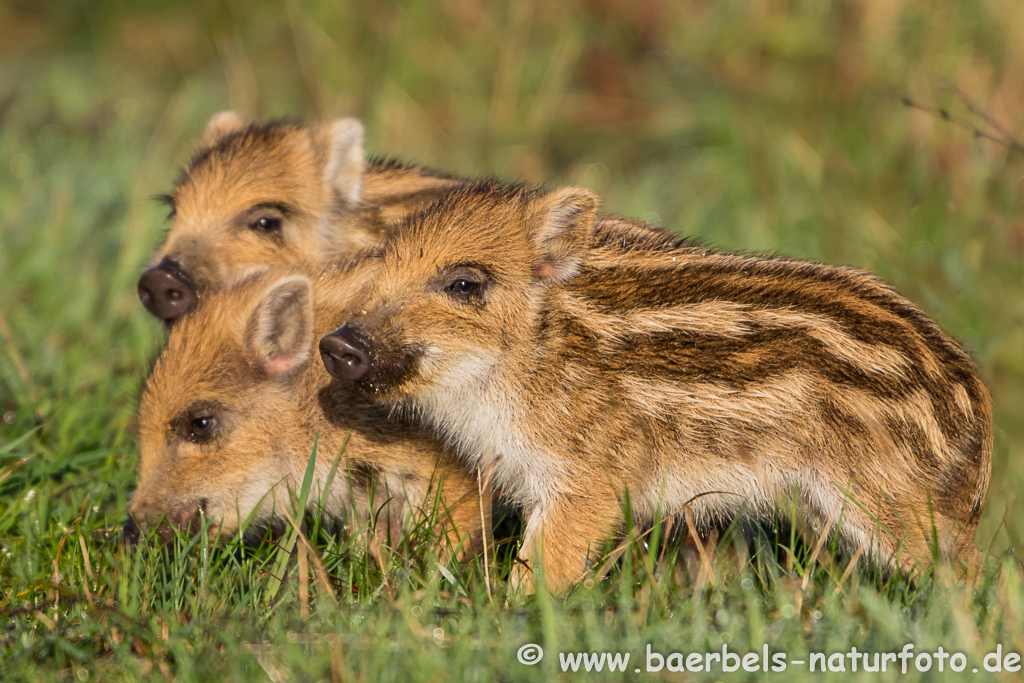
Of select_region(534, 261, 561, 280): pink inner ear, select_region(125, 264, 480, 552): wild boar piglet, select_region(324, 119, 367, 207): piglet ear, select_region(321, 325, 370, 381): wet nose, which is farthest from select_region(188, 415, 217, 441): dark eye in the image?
select_region(324, 119, 367, 207): piglet ear

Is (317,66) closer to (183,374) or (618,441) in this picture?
(183,374)

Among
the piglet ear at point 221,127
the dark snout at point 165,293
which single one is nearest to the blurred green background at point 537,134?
the dark snout at point 165,293

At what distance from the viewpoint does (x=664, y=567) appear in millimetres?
3840

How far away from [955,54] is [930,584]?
5547 mm

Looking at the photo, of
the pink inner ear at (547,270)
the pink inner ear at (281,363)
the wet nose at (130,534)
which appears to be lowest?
the wet nose at (130,534)

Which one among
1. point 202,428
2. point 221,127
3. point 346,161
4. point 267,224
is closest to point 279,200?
point 267,224

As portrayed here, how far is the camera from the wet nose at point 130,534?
166 inches

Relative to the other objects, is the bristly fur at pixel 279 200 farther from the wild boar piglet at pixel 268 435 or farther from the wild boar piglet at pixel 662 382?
the wild boar piglet at pixel 662 382

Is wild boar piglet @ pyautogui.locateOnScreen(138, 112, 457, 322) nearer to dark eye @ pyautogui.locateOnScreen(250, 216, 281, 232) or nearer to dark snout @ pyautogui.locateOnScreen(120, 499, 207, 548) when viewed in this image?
dark eye @ pyautogui.locateOnScreen(250, 216, 281, 232)

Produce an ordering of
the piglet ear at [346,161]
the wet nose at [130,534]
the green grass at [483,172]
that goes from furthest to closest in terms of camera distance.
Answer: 1. the piglet ear at [346,161]
2. the wet nose at [130,534]
3. the green grass at [483,172]

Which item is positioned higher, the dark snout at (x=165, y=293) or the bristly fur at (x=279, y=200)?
the bristly fur at (x=279, y=200)

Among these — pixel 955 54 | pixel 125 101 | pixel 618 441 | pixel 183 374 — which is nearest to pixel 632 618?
pixel 618 441

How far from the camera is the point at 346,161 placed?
5.87m

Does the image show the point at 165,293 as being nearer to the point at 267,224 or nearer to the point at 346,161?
A: the point at 267,224
